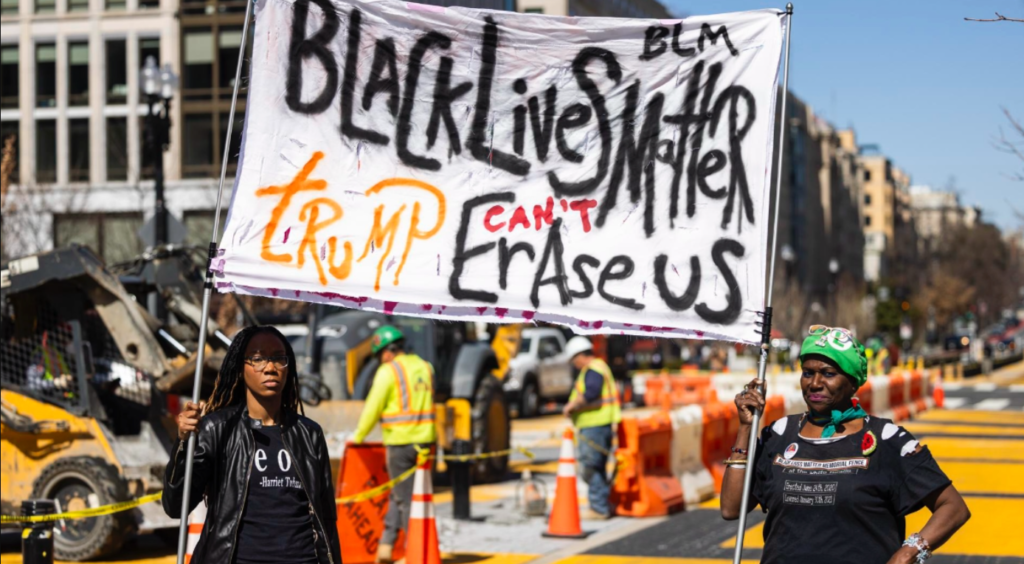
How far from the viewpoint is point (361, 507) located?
11.1 m

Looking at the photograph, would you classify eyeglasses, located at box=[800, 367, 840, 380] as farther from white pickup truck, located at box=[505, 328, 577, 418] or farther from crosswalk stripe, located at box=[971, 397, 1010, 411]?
crosswalk stripe, located at box=[971, 397, 1010, 411]

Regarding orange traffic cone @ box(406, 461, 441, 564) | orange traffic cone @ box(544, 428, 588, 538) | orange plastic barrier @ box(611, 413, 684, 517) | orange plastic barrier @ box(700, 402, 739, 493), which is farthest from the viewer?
orange plastic barrier @ box(700, 402, 739, 493)

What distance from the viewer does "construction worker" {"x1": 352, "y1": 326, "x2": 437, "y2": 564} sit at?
36.6 feet

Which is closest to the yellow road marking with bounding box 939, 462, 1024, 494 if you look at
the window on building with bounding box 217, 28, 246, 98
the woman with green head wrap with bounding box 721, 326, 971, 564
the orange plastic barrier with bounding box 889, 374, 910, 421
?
the orange plastic barrier with bounding box 889, 374, 910, 421

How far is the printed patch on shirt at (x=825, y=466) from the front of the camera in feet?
15.5

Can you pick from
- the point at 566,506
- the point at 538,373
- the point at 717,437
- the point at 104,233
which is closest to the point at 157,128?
the point at 717,437

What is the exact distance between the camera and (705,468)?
16547 mm

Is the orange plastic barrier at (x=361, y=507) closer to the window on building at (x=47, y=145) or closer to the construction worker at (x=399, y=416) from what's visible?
the construction worker at (x=399, y=416)

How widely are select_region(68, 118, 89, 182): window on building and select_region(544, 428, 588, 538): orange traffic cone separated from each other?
131 feet

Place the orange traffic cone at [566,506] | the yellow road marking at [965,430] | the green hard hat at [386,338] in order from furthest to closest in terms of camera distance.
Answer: the yellow road marking at [965,430], the orange traffic cone at [566,506], the green hard hat at [386,338]

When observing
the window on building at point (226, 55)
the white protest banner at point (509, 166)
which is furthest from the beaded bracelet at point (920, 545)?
the window on building at point (226, 55)

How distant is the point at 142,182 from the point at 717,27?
42.2 m

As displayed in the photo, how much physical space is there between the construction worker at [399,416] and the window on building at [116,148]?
39395 millimetres

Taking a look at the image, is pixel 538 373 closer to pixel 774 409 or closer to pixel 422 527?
pixel 774 409
